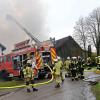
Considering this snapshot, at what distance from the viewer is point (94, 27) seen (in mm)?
69312

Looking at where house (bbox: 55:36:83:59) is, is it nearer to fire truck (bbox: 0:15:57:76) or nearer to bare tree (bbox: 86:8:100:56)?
bare tree (bbox: 86:8:100:56)

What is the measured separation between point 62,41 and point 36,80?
4547 centimetres

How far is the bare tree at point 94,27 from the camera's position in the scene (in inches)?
2687

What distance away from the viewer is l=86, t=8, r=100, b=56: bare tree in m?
68.2

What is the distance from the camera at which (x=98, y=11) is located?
71000mm

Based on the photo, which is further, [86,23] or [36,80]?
[86,23]

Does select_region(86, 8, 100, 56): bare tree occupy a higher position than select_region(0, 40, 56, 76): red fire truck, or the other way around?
select_region(86, 8, 100, 56): bare tree

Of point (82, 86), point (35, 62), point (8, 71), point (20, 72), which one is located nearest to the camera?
point (82, 86)

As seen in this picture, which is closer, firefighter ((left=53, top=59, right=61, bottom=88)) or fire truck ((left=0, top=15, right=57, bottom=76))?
firefighter ((left=53, top=59, right=61, bottom=88))

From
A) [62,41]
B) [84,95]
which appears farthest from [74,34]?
[84,95]

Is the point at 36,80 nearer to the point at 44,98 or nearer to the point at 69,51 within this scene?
the point at 44,98

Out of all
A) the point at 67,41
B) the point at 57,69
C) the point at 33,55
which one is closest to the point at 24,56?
the point at 33,55

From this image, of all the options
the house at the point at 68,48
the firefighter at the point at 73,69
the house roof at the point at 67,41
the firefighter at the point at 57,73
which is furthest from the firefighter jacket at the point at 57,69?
the house roof at the point at 67,41

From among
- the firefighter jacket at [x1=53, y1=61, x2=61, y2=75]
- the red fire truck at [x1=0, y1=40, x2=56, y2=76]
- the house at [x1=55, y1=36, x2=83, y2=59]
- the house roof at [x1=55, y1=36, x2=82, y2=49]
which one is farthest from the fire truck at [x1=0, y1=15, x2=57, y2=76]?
the house roof at [x1=55, y1=36, x2=82, y2=49]
